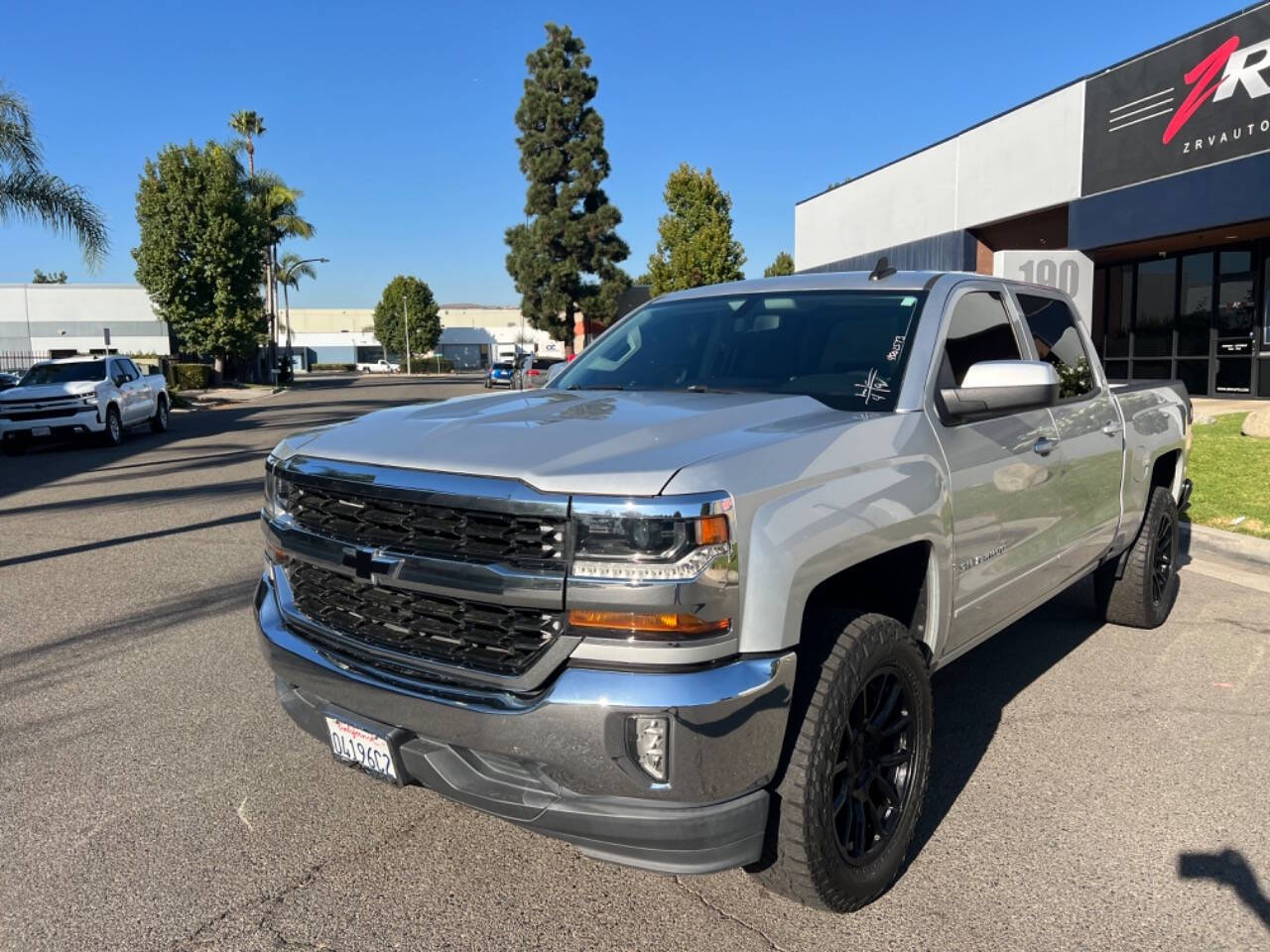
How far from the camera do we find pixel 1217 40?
17.2m

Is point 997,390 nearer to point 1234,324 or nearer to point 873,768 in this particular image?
point 873,768

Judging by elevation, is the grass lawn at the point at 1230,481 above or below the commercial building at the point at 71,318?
below

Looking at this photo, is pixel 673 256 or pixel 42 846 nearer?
pixel 42 846

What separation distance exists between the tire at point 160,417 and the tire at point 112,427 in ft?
7.38

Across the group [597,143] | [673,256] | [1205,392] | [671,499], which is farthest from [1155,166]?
[597,143]

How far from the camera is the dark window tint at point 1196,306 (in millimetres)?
20094

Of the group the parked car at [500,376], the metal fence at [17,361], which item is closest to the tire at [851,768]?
the parked car at [500,376]

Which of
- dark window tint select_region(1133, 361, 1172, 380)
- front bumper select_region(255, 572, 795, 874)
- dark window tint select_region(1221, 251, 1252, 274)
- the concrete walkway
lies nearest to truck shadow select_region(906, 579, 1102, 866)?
front bumper select_region(255, 572, 795, 874)

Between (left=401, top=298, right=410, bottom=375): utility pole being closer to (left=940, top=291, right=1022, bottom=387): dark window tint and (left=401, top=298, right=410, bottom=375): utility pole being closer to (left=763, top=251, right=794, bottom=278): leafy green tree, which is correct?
(left=763, top=251, right=794, bottom=278): leafy green tree

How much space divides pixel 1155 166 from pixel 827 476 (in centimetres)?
1939

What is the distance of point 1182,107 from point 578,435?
19.6 metres

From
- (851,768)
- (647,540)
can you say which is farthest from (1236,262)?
(647,540)

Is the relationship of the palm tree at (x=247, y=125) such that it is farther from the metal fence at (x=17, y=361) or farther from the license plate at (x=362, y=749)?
the license plate at (x=362, y=749)

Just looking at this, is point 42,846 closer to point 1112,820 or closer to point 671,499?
point 671,499
